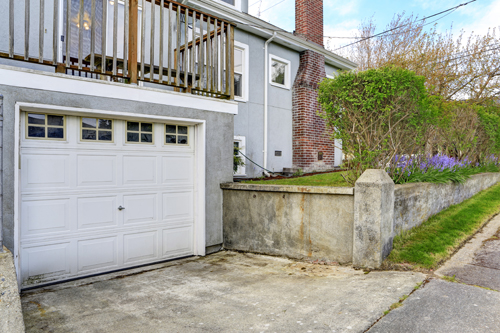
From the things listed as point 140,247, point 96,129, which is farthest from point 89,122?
point 140,247

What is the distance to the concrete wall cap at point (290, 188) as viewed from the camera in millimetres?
4941

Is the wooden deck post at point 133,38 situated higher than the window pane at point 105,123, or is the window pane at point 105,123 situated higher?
the wooden deck post at point 133,38

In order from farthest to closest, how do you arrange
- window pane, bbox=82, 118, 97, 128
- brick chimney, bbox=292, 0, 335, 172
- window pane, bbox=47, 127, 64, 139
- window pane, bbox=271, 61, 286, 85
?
brick chimney, bbox=292, 0, 335, 172, window pane, bbox=271, 61, 286, 85, window pane, bbox=82, 118, 97, 128, window pane, bbox=47, 127, 64, 139

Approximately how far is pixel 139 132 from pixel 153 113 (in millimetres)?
423

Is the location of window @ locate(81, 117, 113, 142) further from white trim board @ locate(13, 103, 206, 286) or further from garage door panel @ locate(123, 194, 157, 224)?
garage door panel @ locate(123, 194, 157, 224)

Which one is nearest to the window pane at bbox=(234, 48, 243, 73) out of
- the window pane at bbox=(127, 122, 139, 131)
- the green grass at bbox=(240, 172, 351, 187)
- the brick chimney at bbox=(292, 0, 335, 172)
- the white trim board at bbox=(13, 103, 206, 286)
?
the brick chimney at bbox=(292, 0, 335, 172)

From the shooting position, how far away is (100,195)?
5164mm

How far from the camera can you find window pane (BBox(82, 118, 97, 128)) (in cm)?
504

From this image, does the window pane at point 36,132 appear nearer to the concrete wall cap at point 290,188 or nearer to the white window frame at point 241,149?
the concrete wall cap at point 290,188

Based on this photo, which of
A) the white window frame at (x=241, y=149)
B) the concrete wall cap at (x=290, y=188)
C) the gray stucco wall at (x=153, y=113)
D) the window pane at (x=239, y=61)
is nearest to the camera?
the gray stucco wall at (x=153, y=113)

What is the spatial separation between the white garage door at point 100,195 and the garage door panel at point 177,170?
0.06 ft

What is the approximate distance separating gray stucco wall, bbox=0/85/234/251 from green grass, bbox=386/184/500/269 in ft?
10.3

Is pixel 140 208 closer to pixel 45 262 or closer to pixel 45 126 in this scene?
pixel 45 262

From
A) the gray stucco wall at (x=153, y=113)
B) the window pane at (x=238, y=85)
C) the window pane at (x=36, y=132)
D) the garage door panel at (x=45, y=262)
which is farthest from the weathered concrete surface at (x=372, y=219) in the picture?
the window pane at (x=238, y=85)
